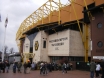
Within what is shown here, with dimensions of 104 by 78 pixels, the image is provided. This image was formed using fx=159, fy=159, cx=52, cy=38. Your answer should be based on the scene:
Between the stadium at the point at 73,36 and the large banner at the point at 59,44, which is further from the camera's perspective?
the large banner at the point at 59,44

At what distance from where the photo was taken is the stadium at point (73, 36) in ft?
91.7

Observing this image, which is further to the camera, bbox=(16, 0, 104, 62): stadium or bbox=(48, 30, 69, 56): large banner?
bbox=(48, 30, 69, 56): large banner

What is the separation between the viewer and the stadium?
2794cm

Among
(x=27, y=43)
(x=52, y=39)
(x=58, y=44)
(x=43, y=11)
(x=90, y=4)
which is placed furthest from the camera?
(x=43, y=11)

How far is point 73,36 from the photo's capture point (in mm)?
35125

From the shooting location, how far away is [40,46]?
4072cm

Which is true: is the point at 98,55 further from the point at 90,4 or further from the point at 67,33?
the point at 90,4

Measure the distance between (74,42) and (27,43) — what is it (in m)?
18.4

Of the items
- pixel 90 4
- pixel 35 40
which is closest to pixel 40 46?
pixel 35 40

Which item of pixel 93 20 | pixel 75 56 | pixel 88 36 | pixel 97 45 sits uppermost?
pixel 93 20

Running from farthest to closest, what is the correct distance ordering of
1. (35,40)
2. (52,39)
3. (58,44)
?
1. (35,40)
2. (52,39)
3. (58,44)

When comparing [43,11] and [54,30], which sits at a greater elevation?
[43,11]

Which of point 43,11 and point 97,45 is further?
point 43,11

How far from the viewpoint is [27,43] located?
48438 mm
